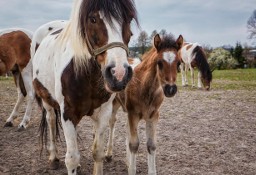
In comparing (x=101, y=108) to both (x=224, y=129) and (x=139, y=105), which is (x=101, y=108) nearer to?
(x=139, y=105)

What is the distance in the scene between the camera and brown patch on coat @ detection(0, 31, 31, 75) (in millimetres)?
6078

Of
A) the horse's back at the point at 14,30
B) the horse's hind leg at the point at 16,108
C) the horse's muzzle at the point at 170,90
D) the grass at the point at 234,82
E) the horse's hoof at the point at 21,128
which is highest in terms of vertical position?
the horse's back at the point at 14,30

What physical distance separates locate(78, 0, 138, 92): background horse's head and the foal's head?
113 cm

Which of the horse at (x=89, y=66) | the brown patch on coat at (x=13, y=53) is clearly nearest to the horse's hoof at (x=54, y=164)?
the horse at (x=89, y=66)

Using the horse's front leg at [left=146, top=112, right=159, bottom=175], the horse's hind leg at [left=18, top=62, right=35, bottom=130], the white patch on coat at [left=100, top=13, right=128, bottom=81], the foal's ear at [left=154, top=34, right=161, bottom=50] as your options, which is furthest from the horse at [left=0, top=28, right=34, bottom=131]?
the white patch on coat at [left=100, top=13, right=128, bottom=81]

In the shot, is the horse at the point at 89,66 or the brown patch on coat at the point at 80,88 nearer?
the horse at the point at 89,66

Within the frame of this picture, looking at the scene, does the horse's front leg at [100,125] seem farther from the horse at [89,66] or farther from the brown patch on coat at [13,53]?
the brown patch on coat at [13,53]

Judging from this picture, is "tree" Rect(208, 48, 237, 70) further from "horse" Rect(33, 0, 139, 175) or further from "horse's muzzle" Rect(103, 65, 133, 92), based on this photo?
"horse's muzzle" Rect(103, 65, 133, 92)

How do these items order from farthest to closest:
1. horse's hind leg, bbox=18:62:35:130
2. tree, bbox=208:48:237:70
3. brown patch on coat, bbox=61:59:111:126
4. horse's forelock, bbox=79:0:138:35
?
tree, bbox=208:48:237:70 → horse's hind leg, bbox=18:62:35:130 → brown patch on coat, bbox=61:59:111:126 → horse's forelock, bbox=79:0:138:35

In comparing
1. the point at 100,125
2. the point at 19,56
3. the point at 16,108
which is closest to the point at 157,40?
the point at 100,125

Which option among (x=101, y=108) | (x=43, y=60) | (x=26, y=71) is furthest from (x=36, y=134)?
(x=101, y=108)

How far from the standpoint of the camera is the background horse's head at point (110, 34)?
218 cm

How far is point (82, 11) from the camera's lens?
8.25 ft

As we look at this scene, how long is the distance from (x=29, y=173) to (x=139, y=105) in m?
1.78
